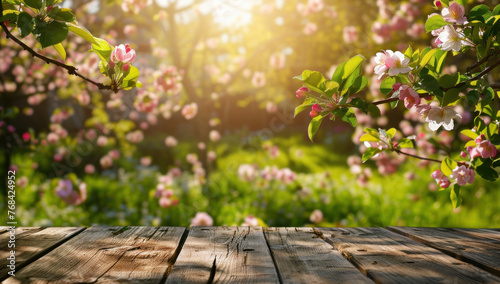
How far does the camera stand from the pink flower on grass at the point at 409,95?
4.52 ft

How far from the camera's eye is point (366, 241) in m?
1.70

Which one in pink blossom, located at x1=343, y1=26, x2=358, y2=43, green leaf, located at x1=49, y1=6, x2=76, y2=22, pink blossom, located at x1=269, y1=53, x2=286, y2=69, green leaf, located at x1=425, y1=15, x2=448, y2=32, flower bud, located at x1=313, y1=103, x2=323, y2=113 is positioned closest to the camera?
green leaf, located at x1=49, y1=6, x2=76, y2=22

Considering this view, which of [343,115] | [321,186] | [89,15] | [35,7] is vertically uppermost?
[89,15]

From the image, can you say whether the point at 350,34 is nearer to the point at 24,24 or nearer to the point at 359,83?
the point at 359,83

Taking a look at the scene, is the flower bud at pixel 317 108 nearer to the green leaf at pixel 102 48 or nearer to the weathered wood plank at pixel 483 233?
the green leaf at pixel 102 48

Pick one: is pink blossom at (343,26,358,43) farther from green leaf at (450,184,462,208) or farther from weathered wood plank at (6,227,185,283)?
weathered wood plank at (6,227,185,283)

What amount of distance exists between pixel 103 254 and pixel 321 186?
4049 mm

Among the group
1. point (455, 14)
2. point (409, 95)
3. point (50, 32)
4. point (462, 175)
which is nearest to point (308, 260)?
point (409, 95)

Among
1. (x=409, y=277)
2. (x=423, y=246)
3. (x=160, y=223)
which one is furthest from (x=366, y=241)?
(x=160, y=223)

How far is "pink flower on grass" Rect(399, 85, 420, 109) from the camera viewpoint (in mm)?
1378

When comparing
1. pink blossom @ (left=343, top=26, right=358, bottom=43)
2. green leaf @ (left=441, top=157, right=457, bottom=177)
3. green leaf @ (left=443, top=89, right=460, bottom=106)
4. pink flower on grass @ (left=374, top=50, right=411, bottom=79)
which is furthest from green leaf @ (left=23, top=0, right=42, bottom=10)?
pink blossom @ (left=343, top=26, right=358, bottom=43)

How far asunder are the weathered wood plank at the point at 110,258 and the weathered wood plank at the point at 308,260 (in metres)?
0.34

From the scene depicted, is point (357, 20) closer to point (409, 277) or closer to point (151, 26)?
point (151, 26)

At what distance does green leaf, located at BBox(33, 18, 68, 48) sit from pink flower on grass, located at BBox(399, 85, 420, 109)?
1006mm
